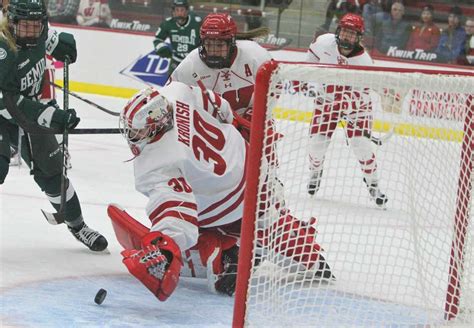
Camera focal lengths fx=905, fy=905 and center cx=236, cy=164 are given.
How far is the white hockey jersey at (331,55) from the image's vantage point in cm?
494

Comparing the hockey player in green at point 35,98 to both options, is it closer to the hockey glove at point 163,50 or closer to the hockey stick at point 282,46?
the hockey glove at point 163,50

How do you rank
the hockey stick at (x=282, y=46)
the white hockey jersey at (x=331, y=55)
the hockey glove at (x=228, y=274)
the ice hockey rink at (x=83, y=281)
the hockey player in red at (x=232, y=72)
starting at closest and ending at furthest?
the ice hockey rink at (x=83, y=281) → the hockey glove at (x=228, y=274) → the hockey player in red at (x=232, y=72) → the white hockey jersey at (x=331, y=55) → the hockey stick at (x=282, y=46)

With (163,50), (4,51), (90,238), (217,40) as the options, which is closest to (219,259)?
(90,238)

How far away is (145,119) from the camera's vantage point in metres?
2.78

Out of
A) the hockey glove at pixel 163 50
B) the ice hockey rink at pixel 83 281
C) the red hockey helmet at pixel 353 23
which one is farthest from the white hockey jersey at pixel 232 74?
the hockey glove at pixel 163 50

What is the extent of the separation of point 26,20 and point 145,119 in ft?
2.24

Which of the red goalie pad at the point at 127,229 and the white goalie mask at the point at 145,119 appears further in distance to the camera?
the red goalie pad at the point at 127,229

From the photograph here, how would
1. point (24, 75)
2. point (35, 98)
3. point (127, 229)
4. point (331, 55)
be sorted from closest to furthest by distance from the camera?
point (127, 229), point (24, 75), point (35, 98), point (331, 55)

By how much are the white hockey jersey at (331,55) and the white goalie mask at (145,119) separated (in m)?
2.29

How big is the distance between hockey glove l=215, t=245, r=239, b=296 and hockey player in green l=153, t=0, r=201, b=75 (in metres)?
4.10

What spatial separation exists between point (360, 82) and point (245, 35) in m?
1.58

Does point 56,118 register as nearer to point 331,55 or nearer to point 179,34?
point 331,55

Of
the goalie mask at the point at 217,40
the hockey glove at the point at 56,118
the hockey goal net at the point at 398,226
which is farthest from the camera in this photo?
the goalie mask at the point at 217,40

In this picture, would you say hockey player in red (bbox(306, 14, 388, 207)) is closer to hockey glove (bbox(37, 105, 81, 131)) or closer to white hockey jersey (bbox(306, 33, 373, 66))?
hockey glove (bbox(37, 105, 81, 131))
